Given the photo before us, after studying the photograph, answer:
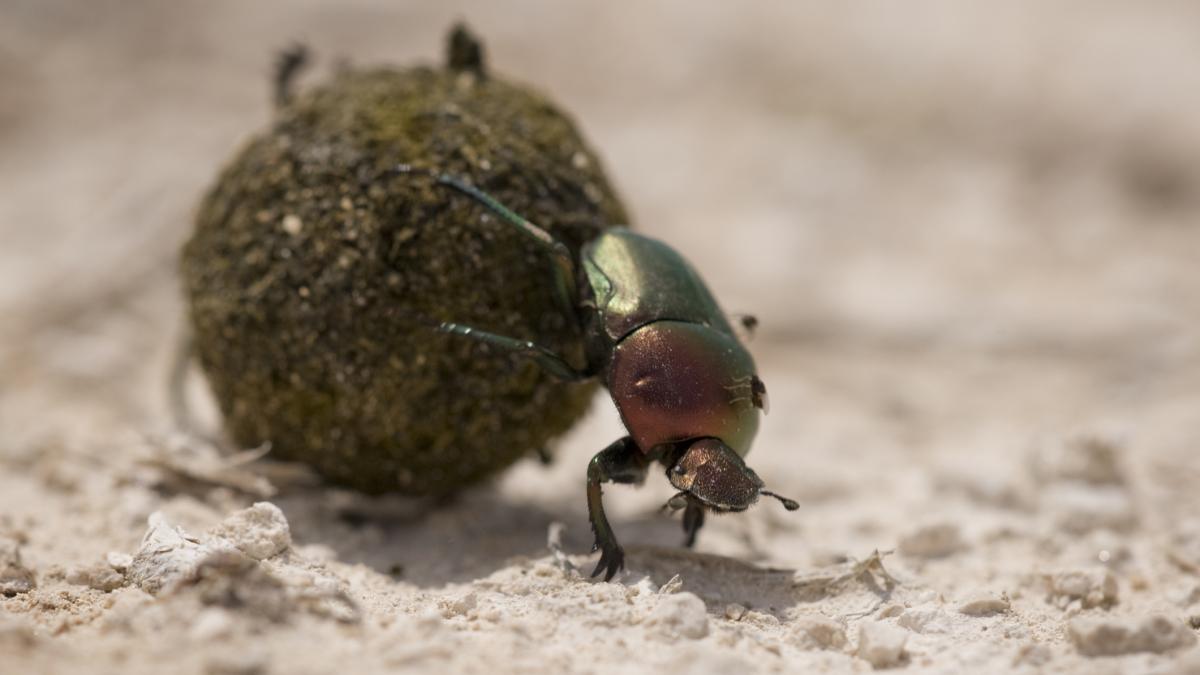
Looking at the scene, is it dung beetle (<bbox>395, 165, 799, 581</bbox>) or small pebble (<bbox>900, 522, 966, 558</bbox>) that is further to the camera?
small pebble (<bbox>900, 522, 966, 558</bbox>)

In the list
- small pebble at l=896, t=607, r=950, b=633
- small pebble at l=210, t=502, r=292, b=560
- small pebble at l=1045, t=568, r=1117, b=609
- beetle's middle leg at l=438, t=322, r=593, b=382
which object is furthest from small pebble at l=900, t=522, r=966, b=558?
small pebble at l=210, t=502, r=292, b=560

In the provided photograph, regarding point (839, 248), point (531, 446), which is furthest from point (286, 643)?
point (839, 248)

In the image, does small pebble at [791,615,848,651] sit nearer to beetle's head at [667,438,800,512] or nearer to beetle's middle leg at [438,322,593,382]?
beetle's head at [667,438,800,512]

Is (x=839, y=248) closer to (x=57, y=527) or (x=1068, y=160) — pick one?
(x=1068, y=160)

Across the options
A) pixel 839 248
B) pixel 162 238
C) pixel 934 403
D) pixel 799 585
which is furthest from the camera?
pixel 839 248

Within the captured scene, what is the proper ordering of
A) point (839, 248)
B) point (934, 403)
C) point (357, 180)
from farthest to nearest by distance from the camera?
point (839, 248) → point (934, 403) → point (357, 180)

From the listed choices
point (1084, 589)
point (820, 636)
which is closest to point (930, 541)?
point (1084, 589)

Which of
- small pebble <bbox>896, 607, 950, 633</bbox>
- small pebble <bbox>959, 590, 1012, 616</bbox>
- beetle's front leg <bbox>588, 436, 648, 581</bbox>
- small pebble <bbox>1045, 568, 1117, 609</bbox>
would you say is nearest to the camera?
small pebble <bbox>896, 607, 950, 633</bbox>
